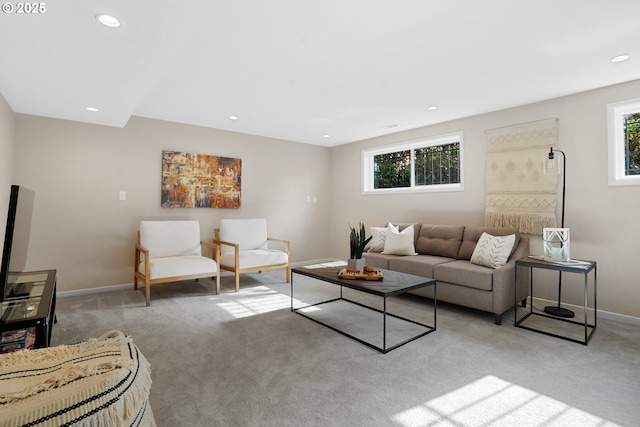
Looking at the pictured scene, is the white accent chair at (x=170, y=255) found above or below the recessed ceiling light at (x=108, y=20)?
below

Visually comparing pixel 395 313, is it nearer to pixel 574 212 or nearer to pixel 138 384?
pixel 574 212

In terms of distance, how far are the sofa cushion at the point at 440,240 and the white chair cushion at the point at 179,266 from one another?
259 cm

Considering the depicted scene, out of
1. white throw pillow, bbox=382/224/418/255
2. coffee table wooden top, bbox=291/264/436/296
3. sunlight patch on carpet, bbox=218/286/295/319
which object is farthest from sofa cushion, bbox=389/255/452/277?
sunlight patch on carpet, bbox=218/286/295/319

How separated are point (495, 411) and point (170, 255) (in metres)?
3.72

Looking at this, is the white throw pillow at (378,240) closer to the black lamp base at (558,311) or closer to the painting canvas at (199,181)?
the black lamp base at (558,311)

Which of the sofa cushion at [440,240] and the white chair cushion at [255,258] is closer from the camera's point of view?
the sofa cushion at [440,240]

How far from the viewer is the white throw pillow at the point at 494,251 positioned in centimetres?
322

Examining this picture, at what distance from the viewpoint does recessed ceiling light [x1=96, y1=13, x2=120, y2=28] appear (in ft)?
5.88

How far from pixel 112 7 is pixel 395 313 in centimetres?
315

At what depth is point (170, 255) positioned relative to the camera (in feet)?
13.5

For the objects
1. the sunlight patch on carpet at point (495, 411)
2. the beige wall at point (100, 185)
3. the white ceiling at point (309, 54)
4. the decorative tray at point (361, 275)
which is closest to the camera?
the sunlight patch on carpet at point (495, 411)

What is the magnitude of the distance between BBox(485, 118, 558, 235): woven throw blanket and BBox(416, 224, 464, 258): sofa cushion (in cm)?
44

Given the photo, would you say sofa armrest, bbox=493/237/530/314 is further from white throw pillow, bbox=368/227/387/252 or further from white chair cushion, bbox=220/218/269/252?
white chair cushion, bbox=220/218/269/252

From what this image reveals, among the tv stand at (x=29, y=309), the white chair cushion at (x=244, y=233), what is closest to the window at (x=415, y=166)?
the white chair cushion at (x=244, y=233)
